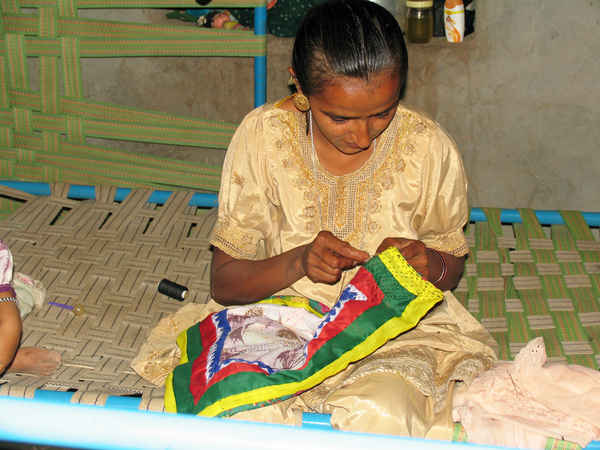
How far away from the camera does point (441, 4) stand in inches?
106

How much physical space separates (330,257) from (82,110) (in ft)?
6.97

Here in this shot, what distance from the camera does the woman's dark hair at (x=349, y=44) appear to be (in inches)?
48.3

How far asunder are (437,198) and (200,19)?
1915mm

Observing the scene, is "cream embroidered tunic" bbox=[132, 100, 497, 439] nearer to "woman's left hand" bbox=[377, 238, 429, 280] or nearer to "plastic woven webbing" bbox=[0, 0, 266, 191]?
"woman's left hand" bbox=[377, 238, 429, 280]

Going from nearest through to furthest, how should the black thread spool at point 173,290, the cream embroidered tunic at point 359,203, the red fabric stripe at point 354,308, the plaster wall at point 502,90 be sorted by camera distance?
1. the red fabric stripe at point 354,308
2. the cream embroidered tunic at point 359,203
3. the black thread spool at point 173,290
4. the plaster wall at point 502,90

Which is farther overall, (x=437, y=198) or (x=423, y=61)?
(x=423, y=61)

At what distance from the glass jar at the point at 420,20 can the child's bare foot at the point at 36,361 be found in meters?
2.06

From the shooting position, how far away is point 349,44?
1.23 metres

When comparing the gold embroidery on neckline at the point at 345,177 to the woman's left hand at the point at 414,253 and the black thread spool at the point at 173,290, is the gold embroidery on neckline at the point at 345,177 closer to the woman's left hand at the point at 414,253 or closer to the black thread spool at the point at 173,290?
the woman's left hand at the point at 414,253

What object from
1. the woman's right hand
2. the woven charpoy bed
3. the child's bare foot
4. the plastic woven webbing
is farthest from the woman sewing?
the plastic woven webbing

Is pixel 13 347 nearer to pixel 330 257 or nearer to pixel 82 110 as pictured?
pixel 330 257

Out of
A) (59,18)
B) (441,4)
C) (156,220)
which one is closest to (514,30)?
(441,4)

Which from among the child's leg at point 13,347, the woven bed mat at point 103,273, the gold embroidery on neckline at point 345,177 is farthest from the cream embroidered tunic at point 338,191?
the child's leg at point 13,347

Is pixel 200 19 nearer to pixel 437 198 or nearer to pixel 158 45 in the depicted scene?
pixel 158 45
